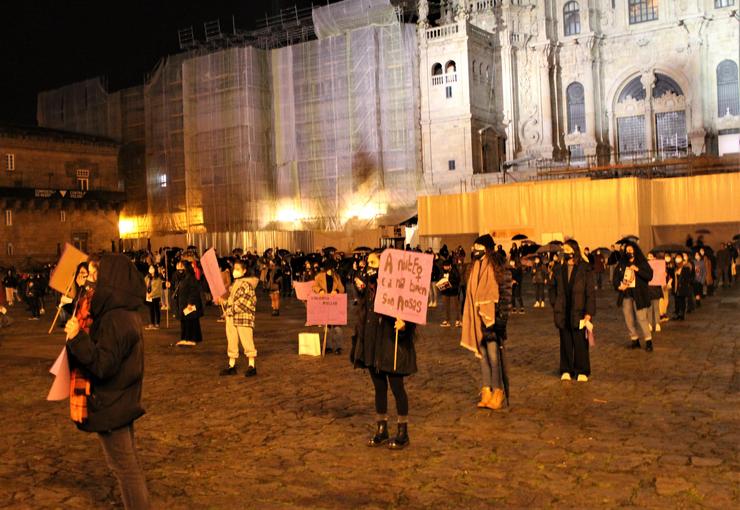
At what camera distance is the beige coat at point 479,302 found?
8516mm

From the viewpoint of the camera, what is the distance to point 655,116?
1752 inches

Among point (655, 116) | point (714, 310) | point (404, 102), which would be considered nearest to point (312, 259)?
point (714, 310)

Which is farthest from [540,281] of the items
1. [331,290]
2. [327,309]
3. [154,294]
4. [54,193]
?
[54,193]

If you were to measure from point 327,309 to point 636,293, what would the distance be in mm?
4822

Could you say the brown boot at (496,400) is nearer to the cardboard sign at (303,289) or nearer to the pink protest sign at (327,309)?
the pink protest sign at (327,309)

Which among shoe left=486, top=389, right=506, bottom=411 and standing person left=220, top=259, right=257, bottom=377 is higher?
standing person left=220, top=259, right=257, bottom=377

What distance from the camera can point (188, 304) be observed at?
14.0 meters

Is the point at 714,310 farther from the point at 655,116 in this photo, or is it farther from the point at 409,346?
the point at 655,116

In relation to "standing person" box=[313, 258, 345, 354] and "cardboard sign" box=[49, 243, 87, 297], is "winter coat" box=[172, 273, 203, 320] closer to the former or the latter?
"standing person" box=[313, 258, 345, 354]

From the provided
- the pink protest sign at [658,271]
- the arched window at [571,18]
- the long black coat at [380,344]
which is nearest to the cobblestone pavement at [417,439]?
the long black coat at [380,344]

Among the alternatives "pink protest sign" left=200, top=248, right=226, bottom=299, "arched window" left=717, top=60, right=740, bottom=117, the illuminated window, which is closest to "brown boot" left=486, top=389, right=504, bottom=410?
"pink protest sign" left=200, top=248, right=226, bottom=299

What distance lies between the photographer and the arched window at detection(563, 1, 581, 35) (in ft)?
150

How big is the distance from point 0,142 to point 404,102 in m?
23.2

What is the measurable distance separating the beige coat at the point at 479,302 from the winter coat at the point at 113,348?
4.50 m
